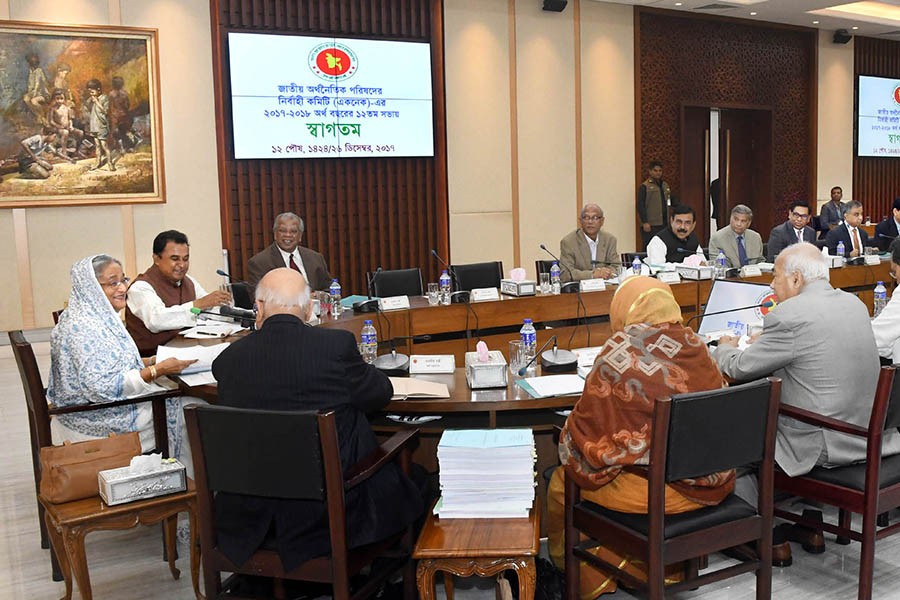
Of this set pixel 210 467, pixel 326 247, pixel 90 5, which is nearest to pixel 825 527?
pixel 210 467

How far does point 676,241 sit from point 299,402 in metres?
4.66

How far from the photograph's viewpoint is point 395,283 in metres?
5.53

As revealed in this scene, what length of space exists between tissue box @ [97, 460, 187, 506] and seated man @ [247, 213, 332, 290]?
3.02 metres

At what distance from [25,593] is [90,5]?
5.50m

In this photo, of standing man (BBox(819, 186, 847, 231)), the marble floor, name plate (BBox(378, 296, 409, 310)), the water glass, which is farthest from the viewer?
standing man (BBox(819, 186, 847, 231))

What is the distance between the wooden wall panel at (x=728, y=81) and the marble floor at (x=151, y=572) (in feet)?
24.4

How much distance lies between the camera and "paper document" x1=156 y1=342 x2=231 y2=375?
3.22 meters

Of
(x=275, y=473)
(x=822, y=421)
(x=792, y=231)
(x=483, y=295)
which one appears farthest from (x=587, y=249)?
(x=275, y=473)

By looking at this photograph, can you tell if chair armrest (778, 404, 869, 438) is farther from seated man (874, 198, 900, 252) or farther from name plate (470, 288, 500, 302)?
seated man (874, 198, 900, 252)

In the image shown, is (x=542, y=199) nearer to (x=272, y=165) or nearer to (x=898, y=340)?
(x=272, y=165)

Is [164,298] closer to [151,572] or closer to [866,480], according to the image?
[151,572]

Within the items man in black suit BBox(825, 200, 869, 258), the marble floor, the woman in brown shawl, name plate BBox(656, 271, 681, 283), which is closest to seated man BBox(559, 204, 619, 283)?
name plate BBox(656, 271, 681, 283)

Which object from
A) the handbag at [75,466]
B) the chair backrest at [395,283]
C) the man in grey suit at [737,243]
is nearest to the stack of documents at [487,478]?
the handbag at [75,466]

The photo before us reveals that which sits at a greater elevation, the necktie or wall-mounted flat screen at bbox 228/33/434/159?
wall-mounted flat screen at bbox 228/33/434/159
